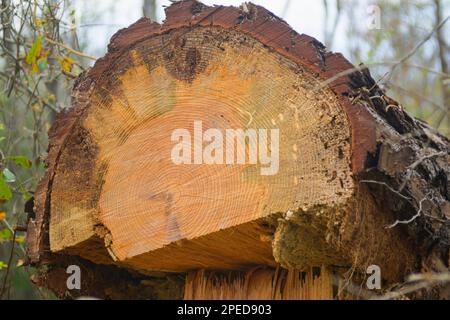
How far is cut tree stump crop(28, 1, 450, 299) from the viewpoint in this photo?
1.93 metres

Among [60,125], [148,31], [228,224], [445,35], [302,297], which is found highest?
[445,35]

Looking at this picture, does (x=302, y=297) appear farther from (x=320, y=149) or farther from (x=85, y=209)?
(x=85, y=209)

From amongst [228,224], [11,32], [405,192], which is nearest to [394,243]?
→ [405,192]

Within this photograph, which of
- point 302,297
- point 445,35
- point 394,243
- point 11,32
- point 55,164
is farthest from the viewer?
point 445,35

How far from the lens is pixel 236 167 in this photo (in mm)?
2070

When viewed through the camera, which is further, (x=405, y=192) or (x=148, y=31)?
(x=148, y=31)

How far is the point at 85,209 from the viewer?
2.36 meters

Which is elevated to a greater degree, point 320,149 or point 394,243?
point 320,149

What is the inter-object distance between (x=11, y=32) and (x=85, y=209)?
1.57 m

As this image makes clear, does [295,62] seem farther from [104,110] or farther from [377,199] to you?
[104,110]

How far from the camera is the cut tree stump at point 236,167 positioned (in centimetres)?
193

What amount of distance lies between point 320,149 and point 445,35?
4.51 meters

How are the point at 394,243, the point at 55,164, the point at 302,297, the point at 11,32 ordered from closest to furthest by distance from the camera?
the point at 394,243
the point at 302,297
the point at 55,164
the point at 11,32

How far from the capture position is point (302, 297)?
2258 millimetres
